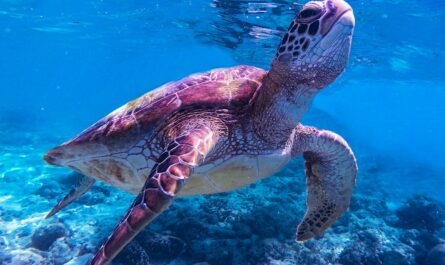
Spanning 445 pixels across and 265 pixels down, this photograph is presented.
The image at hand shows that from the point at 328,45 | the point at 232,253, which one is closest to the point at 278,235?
the point at 232,253

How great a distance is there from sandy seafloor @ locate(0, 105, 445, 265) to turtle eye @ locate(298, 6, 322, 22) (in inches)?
193

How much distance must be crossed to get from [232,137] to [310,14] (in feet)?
4.55

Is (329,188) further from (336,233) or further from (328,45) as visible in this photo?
(336,233)

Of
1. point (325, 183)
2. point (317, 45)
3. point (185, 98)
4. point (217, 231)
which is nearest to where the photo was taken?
point (317, 45)

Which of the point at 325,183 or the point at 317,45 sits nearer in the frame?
the point at 317,45

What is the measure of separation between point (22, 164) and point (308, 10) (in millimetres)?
15975

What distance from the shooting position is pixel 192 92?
3.57m

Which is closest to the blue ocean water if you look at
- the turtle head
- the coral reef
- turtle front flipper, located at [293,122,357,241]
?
the coral reef

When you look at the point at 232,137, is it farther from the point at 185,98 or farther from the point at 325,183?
the point at 325,183

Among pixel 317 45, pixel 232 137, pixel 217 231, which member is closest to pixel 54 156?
pixel 232 137

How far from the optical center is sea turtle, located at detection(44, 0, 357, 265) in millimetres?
2535

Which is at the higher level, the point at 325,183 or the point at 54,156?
the point at 54,156

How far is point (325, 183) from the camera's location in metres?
4.40

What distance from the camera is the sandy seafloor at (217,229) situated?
648cm
